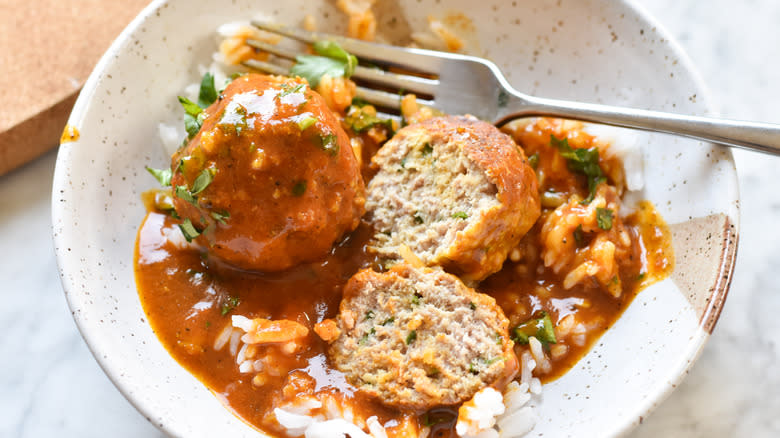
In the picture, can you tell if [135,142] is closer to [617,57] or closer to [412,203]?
[412,203]

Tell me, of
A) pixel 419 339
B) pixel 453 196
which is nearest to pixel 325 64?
pixel 453 196

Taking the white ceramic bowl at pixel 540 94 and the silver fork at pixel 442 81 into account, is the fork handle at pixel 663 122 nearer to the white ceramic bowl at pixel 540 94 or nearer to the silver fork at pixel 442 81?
the silver fork at pixel 442 81

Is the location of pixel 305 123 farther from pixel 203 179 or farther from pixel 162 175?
pixel 162 175

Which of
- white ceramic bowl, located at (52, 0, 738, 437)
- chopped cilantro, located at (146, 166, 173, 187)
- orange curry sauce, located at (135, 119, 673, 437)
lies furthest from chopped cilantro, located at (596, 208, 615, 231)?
chopped cilantro, located at (146, 166, 173, 187)

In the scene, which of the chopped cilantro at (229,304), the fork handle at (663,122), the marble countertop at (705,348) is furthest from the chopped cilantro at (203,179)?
the fork handle at (663,122)

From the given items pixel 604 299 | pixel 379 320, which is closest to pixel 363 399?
pixel 379 320
